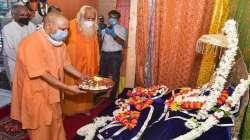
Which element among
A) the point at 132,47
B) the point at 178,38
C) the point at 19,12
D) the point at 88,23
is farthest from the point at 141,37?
the point at 19,12

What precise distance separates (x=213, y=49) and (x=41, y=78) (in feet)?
8.38

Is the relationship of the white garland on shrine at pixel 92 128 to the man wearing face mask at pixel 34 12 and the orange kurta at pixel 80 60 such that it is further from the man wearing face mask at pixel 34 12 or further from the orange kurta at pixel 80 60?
the man wearing face mask at pixel 34 12

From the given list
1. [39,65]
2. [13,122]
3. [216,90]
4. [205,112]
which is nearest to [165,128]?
[205,112]

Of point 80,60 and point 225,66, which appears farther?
point 80,60

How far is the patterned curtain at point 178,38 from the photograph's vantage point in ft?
14.5

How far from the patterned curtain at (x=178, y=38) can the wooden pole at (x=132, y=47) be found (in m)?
0.35

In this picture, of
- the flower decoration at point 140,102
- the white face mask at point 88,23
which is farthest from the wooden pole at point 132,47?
the flower decoration at point 140,102

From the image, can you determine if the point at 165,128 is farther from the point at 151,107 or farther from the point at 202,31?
the point at 202,31

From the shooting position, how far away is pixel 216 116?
3072 millimetres

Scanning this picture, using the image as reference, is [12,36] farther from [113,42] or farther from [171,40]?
[171,40]

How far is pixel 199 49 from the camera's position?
13.9 feet

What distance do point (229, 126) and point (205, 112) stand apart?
287mm

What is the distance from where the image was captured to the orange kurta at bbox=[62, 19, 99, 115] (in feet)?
16.2

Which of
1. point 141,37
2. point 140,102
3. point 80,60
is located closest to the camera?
point 140,102
